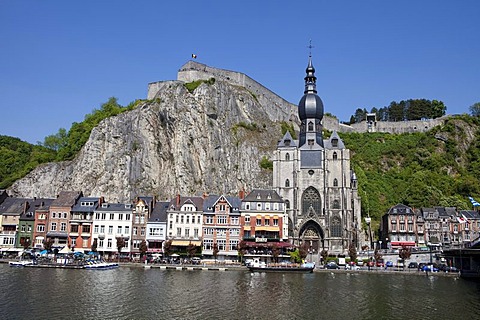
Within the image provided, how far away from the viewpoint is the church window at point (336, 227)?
77750 millimetres

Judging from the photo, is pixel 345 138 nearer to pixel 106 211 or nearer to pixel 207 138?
pixel 207 138

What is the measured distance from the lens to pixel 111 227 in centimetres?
7056

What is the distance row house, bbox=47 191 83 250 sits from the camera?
70.2 m

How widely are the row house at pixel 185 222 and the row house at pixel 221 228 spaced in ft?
2.92

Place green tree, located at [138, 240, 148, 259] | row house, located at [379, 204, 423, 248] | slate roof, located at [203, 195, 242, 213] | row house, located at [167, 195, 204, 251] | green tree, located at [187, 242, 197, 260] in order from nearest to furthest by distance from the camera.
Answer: green tree, located at [187, 242, 197, 260], green tree, located at [138, 240, 148, 259], row house, located at [167, 195, 204, 251], slate roof, located at [203, 195, 242, 213], row house, located at [379, 204, 423, 248]

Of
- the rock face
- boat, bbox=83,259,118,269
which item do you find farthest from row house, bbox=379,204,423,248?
boat, bbox=83,259,118,269

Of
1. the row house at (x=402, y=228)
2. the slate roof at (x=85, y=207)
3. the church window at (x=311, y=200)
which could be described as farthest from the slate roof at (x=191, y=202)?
the row house at (x=402, y=228)

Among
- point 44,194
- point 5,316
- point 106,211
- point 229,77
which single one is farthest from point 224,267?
point 229,77

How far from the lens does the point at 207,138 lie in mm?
93562

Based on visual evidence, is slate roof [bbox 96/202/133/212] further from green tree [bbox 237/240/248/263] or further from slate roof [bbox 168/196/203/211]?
green tree [bbox 237/240/248/263]

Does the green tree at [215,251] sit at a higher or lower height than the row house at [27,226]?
lower

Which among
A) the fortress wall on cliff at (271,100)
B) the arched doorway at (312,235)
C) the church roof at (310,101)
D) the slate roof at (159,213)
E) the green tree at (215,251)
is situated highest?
the fortress wall on cliff at (271,100)

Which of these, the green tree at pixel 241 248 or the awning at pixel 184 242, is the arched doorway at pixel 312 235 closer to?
the green tree at pixel 241 248

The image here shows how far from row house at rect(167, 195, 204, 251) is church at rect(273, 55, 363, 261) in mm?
15471
